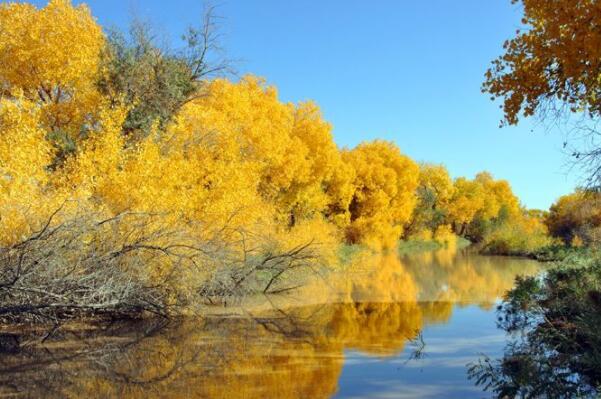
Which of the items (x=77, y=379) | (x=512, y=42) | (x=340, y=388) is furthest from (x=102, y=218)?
(x=512, y=42)

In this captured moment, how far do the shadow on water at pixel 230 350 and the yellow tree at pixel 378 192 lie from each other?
2087cm

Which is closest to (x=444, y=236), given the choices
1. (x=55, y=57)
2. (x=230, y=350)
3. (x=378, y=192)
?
(x=378, y=192)

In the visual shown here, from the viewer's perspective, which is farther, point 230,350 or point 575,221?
point 575,221

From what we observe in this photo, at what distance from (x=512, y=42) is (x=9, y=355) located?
32.0 ft

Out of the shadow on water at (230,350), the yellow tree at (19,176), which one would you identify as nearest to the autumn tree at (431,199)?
the shadow on water at (230,350)

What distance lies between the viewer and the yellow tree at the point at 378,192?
123ft

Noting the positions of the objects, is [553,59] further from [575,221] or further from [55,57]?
[575,221]

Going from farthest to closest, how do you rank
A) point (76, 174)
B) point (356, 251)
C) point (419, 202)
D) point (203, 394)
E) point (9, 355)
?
point (419, 202), point (356, 251), point (76, 174), point (9, 355), point (203, 394)

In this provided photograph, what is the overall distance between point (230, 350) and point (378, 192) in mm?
29728

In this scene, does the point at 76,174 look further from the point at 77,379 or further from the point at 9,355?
the point at 77,379

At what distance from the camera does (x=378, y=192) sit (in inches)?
1516

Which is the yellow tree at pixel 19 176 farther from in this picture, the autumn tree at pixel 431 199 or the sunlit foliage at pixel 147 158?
the autumn tree at pixel 431 199

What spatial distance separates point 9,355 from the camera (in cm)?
916

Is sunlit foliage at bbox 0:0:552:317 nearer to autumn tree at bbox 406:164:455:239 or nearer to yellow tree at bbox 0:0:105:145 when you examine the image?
yellow tree at bbox 0:0:105:145
